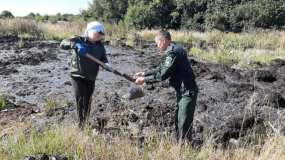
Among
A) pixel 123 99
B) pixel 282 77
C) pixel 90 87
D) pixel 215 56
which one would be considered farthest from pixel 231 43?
pixel 90 87

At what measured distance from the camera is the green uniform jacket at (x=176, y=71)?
7359 millimetres

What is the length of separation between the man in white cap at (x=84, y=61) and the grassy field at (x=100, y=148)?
1725 mm

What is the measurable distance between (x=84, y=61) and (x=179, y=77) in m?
1.55

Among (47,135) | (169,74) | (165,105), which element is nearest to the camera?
(47,135)

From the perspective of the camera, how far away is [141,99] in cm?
1191

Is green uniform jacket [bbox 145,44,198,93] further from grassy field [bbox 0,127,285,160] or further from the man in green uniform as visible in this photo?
grassy field [bbox 0,127,285,160]

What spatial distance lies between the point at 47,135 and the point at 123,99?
500 centimetres

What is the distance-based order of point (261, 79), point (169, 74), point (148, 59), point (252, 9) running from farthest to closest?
point (252, 9), point (148, 59), point (261, 79), point (169, 74)

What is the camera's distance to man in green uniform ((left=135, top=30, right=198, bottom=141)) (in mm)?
7383

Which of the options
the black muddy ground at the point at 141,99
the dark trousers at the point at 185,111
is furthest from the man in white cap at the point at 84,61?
the dark trousers at the point at 185,111

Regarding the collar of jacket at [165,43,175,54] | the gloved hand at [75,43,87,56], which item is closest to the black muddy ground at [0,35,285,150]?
the collar of jacket at [165,43,175,54]

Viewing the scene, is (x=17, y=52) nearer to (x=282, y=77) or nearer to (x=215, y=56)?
(x=215, y=56)

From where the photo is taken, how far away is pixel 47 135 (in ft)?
20.8

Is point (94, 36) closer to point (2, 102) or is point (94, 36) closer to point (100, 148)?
point (100, 148)
